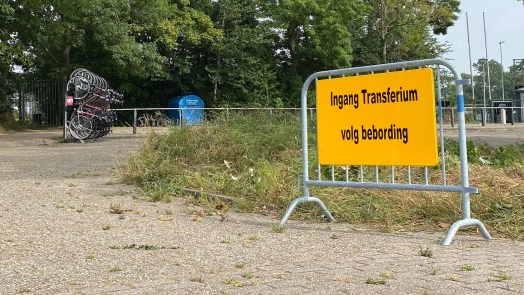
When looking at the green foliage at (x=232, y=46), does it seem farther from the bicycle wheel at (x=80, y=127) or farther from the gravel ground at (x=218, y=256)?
the gravel ground at (x=218, y=256)

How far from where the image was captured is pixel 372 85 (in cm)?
645

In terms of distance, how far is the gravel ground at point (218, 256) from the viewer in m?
4.18

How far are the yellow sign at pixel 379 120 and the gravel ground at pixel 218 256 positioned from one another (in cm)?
77

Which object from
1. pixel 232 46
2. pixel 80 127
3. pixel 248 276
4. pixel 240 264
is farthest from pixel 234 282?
pixel 232 46

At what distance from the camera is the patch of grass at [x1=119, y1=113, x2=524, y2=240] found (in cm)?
659

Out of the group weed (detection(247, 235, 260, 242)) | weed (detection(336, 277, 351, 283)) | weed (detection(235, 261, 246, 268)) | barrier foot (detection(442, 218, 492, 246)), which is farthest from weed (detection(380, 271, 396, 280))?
weed (detection(247, 235, 260, 242))

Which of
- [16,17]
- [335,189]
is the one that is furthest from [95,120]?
[335,189]

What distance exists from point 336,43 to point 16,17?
2219 cm

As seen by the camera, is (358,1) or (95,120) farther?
(358,1)

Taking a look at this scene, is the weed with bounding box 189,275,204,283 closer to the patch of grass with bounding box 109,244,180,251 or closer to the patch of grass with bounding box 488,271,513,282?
the patch of grass with bounding box 109,244,180,251

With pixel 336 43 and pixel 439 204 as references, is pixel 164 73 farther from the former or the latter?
pixel 439 204

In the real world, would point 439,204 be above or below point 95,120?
below

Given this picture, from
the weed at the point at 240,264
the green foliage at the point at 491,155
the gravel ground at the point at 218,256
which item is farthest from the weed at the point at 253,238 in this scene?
the green foliage at the point at 491,155

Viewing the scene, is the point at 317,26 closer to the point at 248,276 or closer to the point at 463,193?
the point at 463,193
